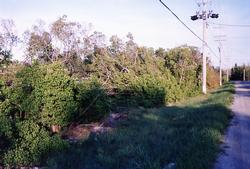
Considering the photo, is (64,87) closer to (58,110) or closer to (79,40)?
(58,110)

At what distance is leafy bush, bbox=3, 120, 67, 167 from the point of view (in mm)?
9562

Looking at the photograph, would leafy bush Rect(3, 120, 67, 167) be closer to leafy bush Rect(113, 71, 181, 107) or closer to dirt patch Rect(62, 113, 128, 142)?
dirt patch Rect(62, 113, 128, 142)

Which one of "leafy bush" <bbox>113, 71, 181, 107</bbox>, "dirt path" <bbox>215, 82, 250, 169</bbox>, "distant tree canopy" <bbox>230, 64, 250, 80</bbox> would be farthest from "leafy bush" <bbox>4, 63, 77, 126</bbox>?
"distant tree canopy" <bbox>230, 64, 250, 80</bbox>

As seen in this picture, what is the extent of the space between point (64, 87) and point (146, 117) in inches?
195

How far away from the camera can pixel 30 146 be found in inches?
395

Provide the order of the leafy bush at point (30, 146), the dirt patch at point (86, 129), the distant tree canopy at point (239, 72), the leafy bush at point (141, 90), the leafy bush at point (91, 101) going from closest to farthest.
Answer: the leafy bush at point (30, 146)
the dirt patch at point (86, 129)
the leafy bush at point (91, 101)
the leafy bush at point (141, 90)
the distant tree canopy at point (239, 72)

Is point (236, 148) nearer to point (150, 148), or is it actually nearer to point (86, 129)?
point (150, 148)

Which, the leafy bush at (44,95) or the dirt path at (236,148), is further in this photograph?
the leafy bush at (44,95)

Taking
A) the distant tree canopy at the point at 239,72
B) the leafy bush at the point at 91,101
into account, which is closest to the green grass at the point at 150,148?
the leafy bush at the point at 91,101

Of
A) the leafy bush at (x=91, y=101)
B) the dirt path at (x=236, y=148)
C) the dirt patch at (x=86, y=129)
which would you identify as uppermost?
the leafy bush at (x=91, y=101)

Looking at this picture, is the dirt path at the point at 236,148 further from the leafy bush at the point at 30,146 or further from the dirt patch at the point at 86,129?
the dirt patch at the point at 86,129

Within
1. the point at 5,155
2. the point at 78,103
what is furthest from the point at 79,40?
the point at 5,155

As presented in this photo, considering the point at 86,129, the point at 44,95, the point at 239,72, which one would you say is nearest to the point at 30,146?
the point at 44,95

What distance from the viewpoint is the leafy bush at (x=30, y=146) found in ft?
31.4
